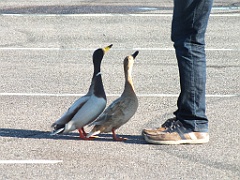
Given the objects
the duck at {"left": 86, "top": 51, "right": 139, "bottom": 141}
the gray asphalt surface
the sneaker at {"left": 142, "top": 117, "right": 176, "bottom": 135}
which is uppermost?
the duck at {"left": 86, "top": 51, "right": 139, "bottom": 141}

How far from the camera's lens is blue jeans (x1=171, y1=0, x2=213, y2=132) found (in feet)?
22.2

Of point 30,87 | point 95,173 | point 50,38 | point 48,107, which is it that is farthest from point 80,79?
point 95,173

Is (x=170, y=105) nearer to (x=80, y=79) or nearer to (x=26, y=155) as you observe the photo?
(x=80, y=79)

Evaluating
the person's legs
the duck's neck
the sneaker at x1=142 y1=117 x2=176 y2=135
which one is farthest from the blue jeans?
the duck's neck

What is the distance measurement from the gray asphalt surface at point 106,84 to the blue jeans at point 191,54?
27 centimetres

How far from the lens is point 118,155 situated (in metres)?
6.64

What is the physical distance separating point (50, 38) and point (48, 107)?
3861mm

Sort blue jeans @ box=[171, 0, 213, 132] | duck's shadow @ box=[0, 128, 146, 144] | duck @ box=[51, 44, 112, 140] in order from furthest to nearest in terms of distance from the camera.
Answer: duck's shadow @ box=[0, 128, 146, 144] < duck @ box=[51, 44, 112, 140] < blue jeans @ box=[171, 0, 213, 132]

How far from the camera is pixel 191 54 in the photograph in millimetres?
6836

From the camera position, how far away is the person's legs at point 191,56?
22.2 feet

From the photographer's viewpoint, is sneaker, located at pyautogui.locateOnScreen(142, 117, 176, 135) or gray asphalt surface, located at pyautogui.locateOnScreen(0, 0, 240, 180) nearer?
gray asphalt surface, located at pyautogui.locateOnScreen(0, 0, 240, 180)

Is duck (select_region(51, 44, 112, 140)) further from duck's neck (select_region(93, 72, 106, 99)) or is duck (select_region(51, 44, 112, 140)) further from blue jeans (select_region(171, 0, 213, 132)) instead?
blue jeans (select_region(171, 0, 213, 132))

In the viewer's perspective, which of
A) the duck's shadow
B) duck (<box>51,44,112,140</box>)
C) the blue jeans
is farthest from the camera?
the duck's shadow

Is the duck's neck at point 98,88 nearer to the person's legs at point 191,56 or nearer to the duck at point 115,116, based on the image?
the duck at point 115,116
